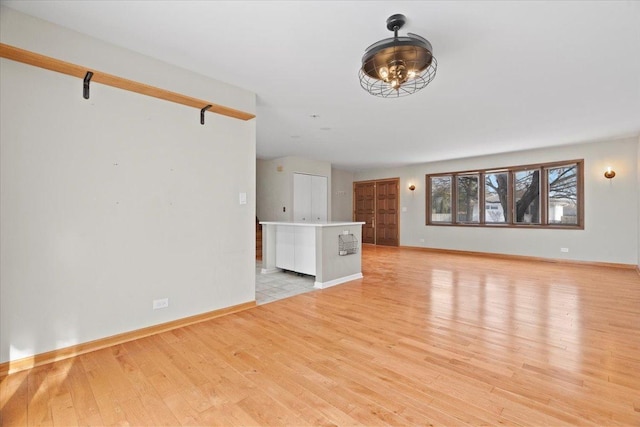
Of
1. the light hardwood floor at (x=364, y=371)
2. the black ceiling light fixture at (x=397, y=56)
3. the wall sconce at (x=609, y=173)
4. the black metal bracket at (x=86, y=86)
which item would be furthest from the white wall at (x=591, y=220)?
the black metal bracket at (x=86, y=86)

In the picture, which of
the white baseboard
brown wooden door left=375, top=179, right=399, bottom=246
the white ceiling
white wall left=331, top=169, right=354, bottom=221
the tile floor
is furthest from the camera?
white wall left=331, top=169, right=354, bottom=221

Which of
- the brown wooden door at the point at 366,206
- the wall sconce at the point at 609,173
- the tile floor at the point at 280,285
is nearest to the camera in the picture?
the tile floor at the point at 280,285

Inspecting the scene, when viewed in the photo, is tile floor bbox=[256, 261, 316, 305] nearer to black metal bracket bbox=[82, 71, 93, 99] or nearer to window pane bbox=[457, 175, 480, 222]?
black metal bracket bbox=[82, 71, 93, 99]

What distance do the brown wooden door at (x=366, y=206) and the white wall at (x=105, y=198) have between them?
6.85 metres

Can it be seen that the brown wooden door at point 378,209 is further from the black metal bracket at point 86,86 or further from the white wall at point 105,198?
the black metal bracket at point 86,86

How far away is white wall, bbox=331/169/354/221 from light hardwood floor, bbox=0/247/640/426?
6045mm

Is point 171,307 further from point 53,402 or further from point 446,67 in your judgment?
point 446,67

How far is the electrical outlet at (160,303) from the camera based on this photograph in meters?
2.69

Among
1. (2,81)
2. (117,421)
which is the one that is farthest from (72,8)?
(117,421)

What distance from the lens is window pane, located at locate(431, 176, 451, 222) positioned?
7.99 m

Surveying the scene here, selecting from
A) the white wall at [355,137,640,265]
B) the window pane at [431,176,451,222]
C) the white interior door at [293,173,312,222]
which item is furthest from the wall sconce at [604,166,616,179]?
the white interior door at [293,173,312,222]

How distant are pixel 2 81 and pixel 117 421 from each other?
2.34m

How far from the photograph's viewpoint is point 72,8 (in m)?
2.01

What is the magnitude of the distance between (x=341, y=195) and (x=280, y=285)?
5669 mm
